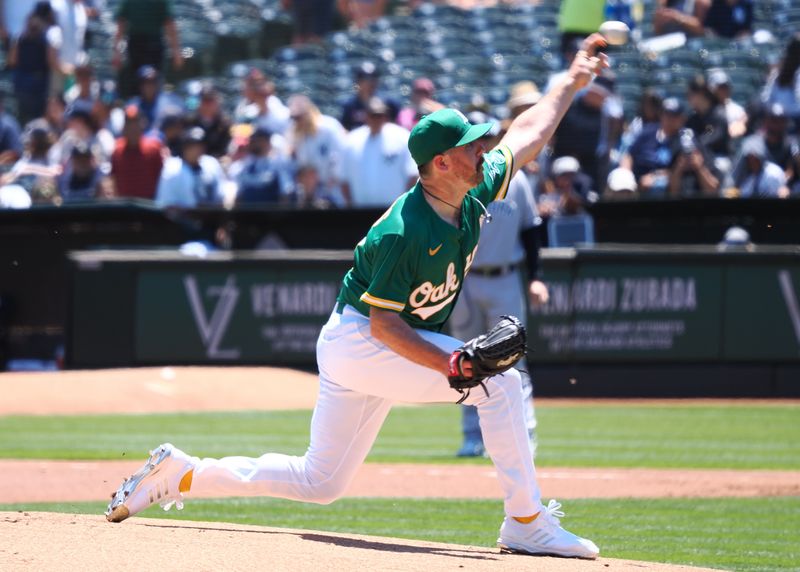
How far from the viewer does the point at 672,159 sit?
48.2 feet

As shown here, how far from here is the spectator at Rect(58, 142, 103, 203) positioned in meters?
16.2

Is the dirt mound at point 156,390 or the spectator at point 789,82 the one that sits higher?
the spectator at point 789,82

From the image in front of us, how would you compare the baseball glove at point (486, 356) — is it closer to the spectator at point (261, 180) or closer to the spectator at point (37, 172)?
the spectator at point (261, 180)

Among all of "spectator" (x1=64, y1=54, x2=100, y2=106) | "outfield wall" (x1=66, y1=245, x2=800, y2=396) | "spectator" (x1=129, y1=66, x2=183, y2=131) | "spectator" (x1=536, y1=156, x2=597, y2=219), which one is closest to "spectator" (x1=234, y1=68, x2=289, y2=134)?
"spectator" (x1=129, y1=66, x2=183, y2=131)

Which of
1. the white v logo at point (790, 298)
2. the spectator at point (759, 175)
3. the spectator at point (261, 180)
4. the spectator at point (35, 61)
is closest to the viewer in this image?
the white v logo at point (790, 298)

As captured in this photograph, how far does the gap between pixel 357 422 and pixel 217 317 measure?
870 centimetres

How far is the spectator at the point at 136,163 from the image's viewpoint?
1608 centimetres

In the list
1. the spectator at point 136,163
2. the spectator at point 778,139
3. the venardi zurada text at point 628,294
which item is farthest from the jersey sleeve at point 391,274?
the spectator at point 136,163

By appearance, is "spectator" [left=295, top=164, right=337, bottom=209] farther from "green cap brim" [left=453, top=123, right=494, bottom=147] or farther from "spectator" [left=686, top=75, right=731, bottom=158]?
"green cap brim" [left=453, top=123, right=494, bottom=147]

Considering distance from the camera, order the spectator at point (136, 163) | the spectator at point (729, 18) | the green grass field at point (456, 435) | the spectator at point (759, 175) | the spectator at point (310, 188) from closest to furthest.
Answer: the green grass field at point (456, 435)
the spectator at point (759, 175)
the spectator at point (310, 188)
the spectator at point (136, 163)
the spectator at point (729, 18)

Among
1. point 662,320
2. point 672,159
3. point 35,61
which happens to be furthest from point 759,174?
point 35,61

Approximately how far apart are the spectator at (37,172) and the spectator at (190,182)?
1352 millimetres

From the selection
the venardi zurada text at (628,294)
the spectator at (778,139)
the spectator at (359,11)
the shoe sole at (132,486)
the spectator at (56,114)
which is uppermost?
the shoe sole at (132,486)

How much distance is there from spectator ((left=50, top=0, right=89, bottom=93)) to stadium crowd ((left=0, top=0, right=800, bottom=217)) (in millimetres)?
806
